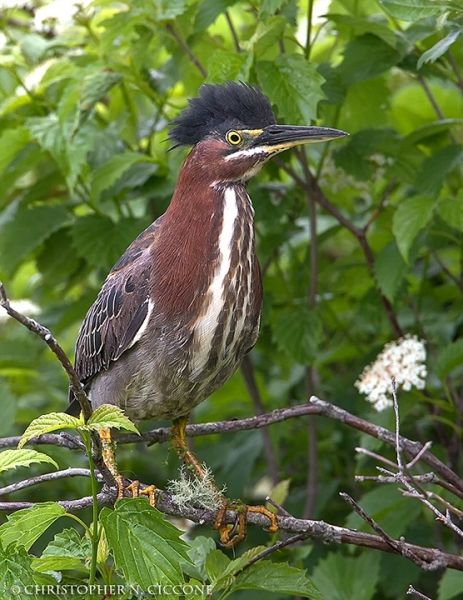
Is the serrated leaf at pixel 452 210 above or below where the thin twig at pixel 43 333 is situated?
above

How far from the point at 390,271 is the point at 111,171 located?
125 centimetres

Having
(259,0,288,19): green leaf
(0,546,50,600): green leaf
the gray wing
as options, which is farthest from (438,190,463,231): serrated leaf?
(0,546,50,600): green leaf

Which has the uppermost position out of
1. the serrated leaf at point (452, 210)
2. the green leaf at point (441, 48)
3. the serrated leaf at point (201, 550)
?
the green leaf at point (441, 48)

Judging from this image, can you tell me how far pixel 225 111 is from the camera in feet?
9.88

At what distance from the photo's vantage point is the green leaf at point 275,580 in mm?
2334

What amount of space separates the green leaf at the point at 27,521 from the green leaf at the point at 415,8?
6.08 ft

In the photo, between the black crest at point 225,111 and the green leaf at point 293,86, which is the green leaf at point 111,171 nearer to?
the black crest at point 225,111

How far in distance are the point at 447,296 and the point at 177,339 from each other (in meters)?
1.80

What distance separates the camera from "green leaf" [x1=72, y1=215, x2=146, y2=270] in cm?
392

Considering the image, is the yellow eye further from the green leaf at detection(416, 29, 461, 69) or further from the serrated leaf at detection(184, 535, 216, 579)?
the serrated leaf at detection(184, 535, 216, 579)

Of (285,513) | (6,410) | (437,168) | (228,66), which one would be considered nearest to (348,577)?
(285,513)

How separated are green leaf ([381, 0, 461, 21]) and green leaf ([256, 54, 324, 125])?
16.0 inches

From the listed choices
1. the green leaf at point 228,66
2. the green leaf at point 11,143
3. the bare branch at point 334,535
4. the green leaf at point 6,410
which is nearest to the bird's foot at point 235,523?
the bare branch at point 334,535

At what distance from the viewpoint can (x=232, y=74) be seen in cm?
315
